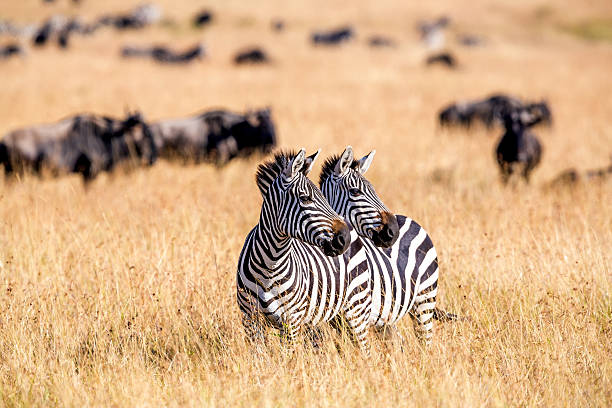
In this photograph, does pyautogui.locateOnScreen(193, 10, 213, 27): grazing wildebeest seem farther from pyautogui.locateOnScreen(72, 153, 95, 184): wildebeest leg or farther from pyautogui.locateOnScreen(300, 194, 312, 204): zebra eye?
pyautogui.locateOnScreen(300, 194, 312, 204): zebra eye

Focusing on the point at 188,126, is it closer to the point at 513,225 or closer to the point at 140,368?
the point at 513,225

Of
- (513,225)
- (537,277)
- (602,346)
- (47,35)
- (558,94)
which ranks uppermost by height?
(47,35)

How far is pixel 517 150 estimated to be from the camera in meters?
11.8

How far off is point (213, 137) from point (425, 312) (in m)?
10.9

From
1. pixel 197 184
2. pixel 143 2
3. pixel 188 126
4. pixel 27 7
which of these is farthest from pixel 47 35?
pixel 197 184

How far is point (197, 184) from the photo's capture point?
1055 centimetres

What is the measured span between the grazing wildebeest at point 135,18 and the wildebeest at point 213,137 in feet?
126

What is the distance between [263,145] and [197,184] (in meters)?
4.30

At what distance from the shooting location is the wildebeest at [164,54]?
3438 cm

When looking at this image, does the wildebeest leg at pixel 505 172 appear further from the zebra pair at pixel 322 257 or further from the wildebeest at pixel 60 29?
the wildebeest at pixel 60 29

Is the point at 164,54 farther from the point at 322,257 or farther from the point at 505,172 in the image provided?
the point at 322,257

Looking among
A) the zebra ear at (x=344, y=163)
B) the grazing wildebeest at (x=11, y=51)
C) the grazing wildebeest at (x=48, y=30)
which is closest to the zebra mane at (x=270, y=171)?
the zebra ear at (x=344, y=163)

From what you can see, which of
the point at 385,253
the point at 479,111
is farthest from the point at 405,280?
the point at 479,111

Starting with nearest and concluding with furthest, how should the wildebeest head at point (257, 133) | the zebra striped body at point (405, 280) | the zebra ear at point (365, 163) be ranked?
1. the zebra ear at point (365, 163)
2. the zebra striped body at point (405, 280)
3. the wildebeest head at point (257, 133)
